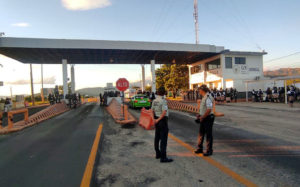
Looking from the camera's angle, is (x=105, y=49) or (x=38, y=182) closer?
(x=38, y=182)

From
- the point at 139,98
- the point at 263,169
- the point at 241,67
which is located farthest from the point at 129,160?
the point at 241,67

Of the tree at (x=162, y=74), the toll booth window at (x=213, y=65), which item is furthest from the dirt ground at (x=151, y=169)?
the tree at (x=162, y=74)

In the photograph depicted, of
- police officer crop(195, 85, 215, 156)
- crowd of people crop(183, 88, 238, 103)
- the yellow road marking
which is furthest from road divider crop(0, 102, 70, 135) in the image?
crowd of people crop(183, 88, 238, 103)

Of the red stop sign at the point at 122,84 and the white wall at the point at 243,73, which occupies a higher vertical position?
the white wall at the point at 243,73

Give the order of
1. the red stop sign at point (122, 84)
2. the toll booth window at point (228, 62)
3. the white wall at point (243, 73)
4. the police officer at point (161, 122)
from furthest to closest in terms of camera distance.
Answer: the toll booth window at point (228, 62)
the white wall at point (243, 73)
the red stop sign at point (122, 84)
the police officer at point (161, 122)

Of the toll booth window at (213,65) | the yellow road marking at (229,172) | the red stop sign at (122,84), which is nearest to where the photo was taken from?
the yellow road marking at (229,172)

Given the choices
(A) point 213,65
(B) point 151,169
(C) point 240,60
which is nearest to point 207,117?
(B) point 151,169

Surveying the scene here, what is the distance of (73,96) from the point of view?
75.7 ft

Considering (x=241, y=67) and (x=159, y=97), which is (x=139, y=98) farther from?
(x=241, y=67)

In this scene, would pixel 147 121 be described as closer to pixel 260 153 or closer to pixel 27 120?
pixel 260 153

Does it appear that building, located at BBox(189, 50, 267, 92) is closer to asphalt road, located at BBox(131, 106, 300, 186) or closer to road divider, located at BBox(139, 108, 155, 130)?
asphalt road, located at BBox(131, 106, 300, 186)

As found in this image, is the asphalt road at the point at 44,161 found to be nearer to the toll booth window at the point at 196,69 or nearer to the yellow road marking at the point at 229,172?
the yellow road marking at the point at 229,172

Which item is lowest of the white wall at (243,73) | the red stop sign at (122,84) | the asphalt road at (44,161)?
the asphalt road at (44,161)

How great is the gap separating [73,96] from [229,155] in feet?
71.7
